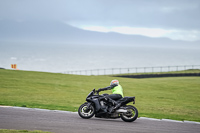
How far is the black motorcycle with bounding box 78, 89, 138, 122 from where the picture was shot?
12.4 metres

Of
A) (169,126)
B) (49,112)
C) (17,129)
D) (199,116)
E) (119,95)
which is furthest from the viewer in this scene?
(199,116)

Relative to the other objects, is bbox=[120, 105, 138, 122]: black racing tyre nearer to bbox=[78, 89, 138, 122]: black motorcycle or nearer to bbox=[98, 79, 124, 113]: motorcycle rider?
bbox=[78, 89, 138, 122]: black motorcycle

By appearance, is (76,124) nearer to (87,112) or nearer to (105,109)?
(87,112)

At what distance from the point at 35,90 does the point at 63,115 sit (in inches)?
450

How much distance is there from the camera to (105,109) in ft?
41.1

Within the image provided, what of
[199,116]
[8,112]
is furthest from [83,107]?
[199,116]

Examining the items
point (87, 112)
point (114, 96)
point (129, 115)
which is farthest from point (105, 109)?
point (129, 115)

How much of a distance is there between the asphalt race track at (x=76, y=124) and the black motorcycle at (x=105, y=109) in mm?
237

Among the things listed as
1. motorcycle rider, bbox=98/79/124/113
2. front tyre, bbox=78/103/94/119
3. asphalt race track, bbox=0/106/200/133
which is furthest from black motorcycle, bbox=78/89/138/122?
asphalt race track, bbox=0/106/200/133

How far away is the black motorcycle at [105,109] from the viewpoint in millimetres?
12398

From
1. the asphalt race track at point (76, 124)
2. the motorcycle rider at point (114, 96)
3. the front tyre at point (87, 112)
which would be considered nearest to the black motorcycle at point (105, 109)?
the front tyre at point (87, 112)

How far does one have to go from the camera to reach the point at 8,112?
13.2 metres

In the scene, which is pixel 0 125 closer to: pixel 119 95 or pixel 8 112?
pixel 8 112

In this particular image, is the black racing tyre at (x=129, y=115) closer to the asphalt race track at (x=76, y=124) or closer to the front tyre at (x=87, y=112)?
the asphalt race track at (x=76, y=124)
